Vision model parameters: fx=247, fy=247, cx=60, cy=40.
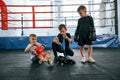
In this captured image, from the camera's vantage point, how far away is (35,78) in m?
2.39

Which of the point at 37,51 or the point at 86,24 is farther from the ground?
the point at 86,24

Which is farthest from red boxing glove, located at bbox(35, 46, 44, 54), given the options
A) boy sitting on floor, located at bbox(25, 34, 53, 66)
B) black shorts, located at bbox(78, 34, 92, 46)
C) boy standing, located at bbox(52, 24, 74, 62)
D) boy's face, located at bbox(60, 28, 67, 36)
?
black shorts, located at bbox(78, 34, 92, 46)

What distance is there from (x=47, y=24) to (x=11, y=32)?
10.8 feet

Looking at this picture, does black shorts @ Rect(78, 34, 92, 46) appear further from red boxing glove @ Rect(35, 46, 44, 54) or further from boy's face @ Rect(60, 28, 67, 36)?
red boxing glove @ Rect(35, 46, 44, 54)

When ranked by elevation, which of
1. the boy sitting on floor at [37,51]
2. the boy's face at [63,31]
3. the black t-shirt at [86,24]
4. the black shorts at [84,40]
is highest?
the black t-shirt at [86,24]

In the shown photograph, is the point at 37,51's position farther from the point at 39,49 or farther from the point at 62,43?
the point at 62,43

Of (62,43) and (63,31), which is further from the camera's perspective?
(62,43)

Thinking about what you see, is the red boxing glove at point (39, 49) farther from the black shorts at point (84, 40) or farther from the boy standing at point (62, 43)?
the black shorts at point (84, 40)

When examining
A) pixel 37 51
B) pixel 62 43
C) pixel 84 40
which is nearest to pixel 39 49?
pixel 37 51

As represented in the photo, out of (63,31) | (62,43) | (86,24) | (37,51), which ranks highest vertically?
(86,24)

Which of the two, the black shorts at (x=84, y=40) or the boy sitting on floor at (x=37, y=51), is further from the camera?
the black shorts at (x=84, y=40)

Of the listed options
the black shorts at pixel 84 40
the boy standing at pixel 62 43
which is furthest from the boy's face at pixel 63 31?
the black shorts at pixel 84 40

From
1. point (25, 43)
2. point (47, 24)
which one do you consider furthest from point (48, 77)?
point (47, 24)

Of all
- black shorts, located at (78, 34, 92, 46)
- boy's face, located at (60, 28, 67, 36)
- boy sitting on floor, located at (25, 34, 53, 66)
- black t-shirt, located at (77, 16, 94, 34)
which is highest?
black t-shirt, located at (77, 16, 94, 34)
